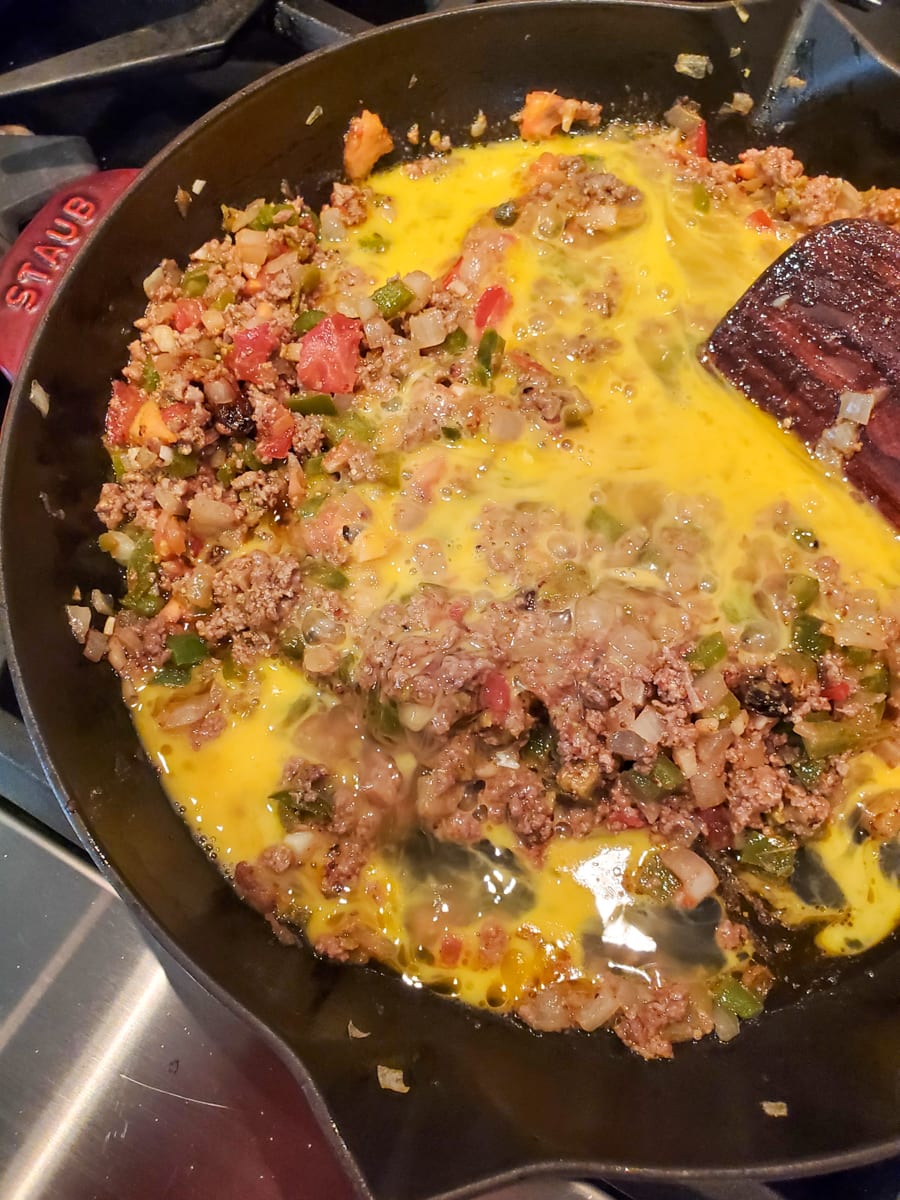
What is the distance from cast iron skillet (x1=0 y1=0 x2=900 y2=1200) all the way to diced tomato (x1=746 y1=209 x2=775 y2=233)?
351 millimetres

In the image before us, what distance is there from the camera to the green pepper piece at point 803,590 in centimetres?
271

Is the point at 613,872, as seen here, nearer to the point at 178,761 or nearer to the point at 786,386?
the point at 178,761

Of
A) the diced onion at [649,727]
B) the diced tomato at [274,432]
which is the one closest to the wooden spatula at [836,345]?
the diced onion at [649,727]

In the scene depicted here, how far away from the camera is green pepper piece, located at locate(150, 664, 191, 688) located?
2715 mm

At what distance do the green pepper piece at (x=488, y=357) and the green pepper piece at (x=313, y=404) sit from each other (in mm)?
519

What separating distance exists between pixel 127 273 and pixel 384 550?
1269 millimetres

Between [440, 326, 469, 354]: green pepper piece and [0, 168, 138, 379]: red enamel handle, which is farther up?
[0, 168, 138, 379]: red enamel handle

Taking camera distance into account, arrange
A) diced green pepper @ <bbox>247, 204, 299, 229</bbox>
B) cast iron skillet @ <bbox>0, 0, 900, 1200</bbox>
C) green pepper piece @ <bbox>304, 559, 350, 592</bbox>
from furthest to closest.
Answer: diced green pepper @ <bbox>247, 204, 299, 229</bbox> < green pepper piece @ <bbox>304, 559, 350, 592</bbox> < cast iron skillet @ <bbox>0, 0, 900, 1200</bbox>

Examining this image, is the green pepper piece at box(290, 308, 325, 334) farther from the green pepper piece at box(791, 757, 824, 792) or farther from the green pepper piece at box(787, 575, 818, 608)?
the green pepper piece at box(791, 757, 824, 792)

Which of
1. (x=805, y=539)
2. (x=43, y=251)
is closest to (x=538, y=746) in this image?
(x=805, y=539)

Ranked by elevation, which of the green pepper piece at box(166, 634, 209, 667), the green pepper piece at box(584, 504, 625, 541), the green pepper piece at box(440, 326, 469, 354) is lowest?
the green pepper piece at box(584, 504, 625, 541)

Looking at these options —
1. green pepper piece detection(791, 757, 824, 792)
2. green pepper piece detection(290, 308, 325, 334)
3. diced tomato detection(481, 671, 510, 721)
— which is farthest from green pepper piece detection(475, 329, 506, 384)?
green pepper piece detection(791, 757, 824, 792)

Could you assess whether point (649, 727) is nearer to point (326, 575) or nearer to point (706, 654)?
point (706, 654)

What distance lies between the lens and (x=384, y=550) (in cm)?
279
